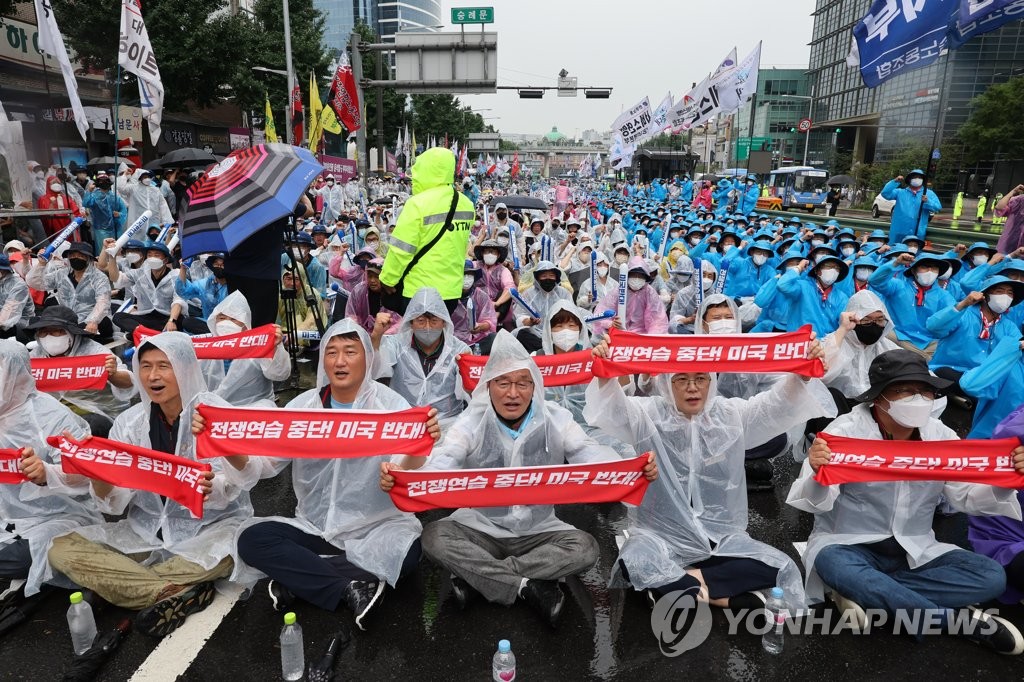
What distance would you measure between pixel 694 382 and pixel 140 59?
9913mm

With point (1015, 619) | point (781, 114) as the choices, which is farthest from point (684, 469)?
point (781, 114)

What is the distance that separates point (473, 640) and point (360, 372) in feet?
Result: 5.14

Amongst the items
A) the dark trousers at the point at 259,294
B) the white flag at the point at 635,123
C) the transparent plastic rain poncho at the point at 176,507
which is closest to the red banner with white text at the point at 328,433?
the transparent plastic rain poncho at the point at 176,507

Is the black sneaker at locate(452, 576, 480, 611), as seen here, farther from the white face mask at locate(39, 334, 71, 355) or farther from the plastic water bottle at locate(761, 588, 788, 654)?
the white face mask at locate(39, 334, 71, 355)

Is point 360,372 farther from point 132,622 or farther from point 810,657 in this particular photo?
point 810,657

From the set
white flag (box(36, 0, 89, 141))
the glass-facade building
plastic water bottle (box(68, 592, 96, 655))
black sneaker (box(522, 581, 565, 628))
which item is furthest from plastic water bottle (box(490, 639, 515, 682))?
the glass-facade building

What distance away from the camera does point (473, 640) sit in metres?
3.26

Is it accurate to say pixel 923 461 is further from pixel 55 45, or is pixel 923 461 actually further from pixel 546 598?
pixel 55 45

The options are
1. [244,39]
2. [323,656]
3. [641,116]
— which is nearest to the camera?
[323,656]

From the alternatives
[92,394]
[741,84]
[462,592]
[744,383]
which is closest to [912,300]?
[744,383]

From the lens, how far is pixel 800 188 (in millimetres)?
39656

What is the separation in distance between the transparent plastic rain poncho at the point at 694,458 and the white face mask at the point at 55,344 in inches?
161

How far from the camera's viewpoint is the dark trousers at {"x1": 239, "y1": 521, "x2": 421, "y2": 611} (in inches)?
131

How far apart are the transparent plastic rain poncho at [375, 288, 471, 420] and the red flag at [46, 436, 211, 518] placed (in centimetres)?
197
